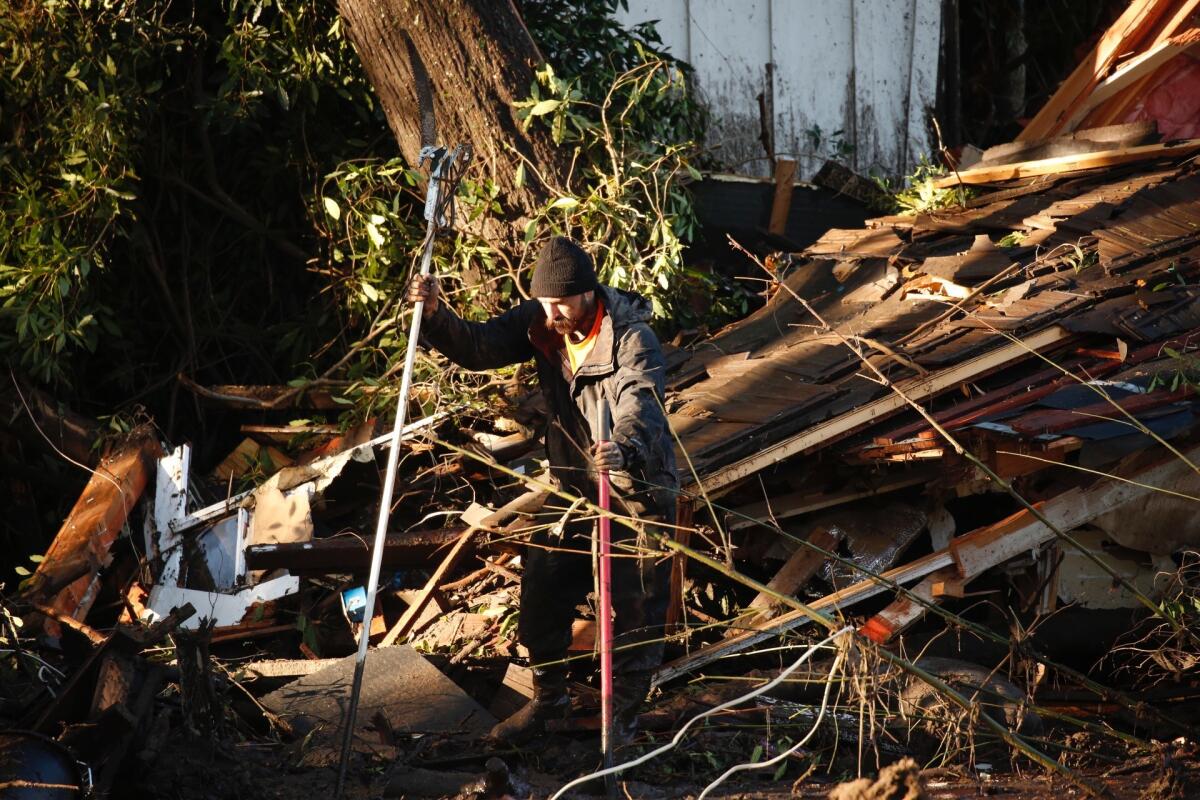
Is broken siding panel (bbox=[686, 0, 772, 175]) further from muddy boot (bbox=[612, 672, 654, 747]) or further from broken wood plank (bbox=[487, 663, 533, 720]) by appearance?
muddy boot (bbox=[612, 672, 654, 747])

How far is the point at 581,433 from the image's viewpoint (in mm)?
5215

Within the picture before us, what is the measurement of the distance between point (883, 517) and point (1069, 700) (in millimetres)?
1086

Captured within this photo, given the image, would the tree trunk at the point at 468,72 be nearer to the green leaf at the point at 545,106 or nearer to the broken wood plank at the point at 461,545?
the green leaf at the point at 545,106

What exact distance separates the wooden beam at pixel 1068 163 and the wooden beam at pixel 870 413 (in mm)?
2620

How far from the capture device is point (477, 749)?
494 cm

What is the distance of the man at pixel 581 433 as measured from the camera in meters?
4.86

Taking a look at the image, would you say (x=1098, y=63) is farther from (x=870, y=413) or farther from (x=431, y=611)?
(x=431, y=611)

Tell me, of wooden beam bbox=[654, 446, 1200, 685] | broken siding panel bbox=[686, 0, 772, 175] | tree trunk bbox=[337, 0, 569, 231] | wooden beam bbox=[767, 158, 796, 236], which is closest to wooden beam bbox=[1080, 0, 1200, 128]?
wooden beam bbox=[767, 158, 796, 236]

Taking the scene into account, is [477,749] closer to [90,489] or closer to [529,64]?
[90,489]

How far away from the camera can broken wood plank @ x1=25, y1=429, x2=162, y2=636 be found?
6480 mm

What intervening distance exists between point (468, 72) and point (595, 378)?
2.81 metres

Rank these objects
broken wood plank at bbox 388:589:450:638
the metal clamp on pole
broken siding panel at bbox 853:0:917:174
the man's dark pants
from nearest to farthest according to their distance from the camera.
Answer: the metal clamp on pole → the man's dark pants → broken wood plank at bbox 388:589:450:638 → broken siding panel at bbox 853:0:917:174

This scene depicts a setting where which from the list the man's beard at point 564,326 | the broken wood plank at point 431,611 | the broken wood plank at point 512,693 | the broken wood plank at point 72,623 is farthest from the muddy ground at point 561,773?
the man's beard at point 564,326

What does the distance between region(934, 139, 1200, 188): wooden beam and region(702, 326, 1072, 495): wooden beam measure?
8.60ft
